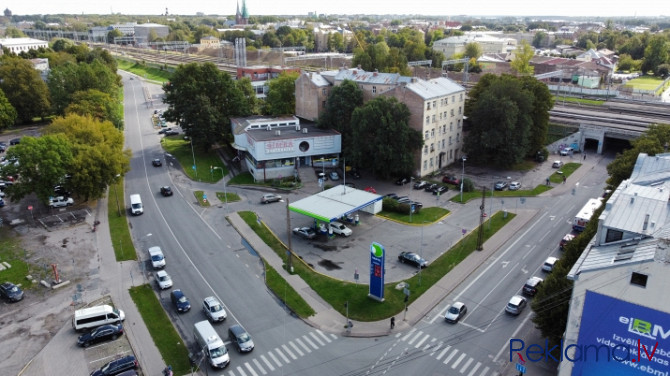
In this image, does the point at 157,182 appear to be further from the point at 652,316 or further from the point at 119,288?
the point at 652,316

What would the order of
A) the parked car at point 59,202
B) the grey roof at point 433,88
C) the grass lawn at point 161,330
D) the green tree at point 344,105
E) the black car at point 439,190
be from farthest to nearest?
1. the green tree at point 344,105
2. the grey roof at point 433,88
3. the black car at point 439,190
4. the parked car at point 59,202
5. the grass lawn at point 161,330

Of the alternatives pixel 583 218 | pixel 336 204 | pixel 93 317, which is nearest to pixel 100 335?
pixel 93 317

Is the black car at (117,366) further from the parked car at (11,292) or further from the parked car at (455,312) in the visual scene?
the parked car at (455,312)

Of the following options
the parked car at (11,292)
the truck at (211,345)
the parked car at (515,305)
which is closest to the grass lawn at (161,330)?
the truck at (211,345)

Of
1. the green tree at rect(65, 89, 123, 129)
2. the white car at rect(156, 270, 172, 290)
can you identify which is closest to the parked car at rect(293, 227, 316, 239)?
the white car at rect(156, 270, 172, 290)

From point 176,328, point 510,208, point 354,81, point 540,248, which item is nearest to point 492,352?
point 540,248

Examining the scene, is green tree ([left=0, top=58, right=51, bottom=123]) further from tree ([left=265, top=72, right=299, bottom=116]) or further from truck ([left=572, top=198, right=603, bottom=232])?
truck ([left=572, top=198, right=603, bottom=232])
